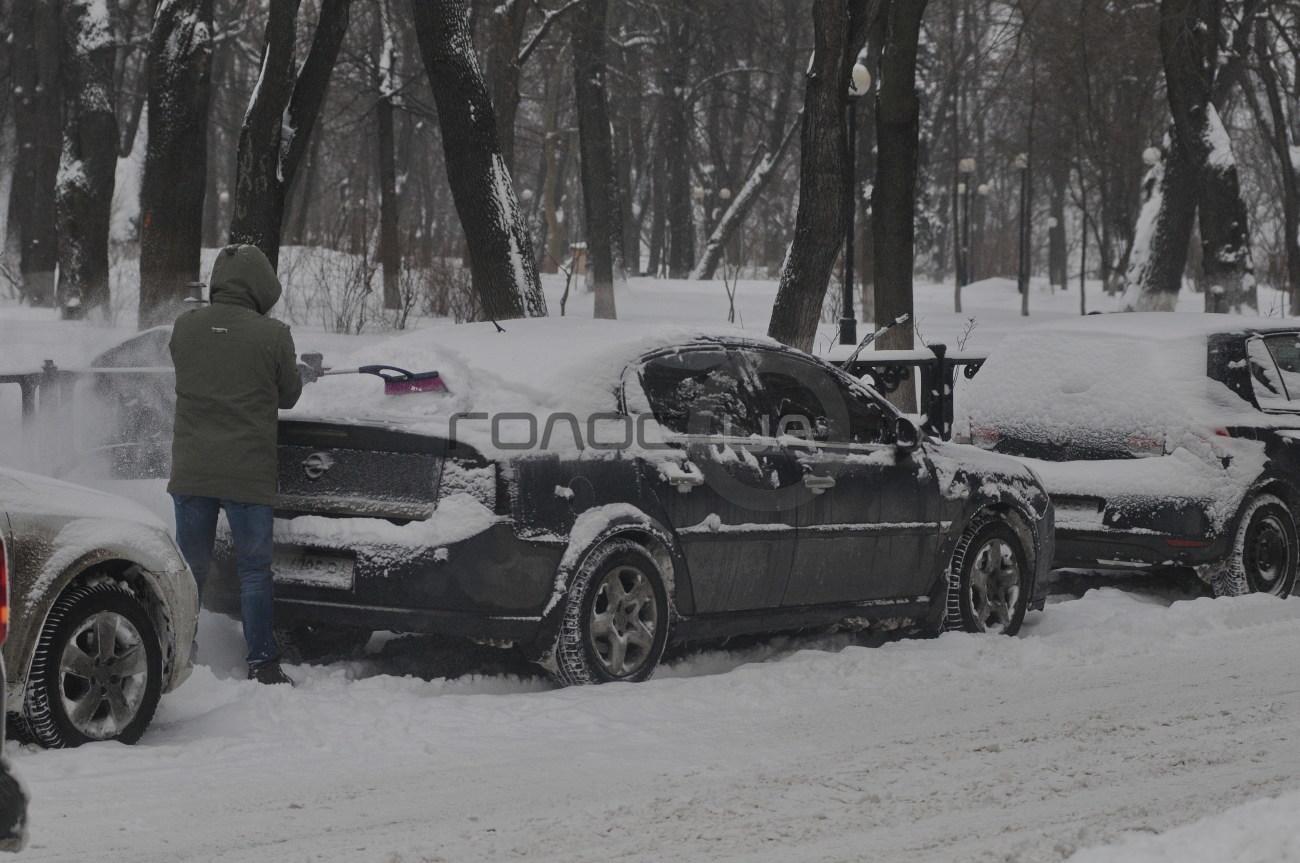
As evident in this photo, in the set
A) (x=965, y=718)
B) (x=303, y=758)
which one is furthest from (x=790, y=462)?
(x=303, y=758)

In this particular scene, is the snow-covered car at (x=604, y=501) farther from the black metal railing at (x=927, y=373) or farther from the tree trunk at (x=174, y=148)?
the tree trunk at (x=174, y=148)

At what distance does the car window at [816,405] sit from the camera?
7.62 m

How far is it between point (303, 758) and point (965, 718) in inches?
102

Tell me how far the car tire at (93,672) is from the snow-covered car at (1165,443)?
5862 millimetres

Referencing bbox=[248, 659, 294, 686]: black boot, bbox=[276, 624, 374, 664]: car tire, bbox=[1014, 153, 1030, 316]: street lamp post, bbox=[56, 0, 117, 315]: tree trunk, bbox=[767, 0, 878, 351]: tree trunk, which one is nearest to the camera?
bbox=[248, 659, 294, 686]: black boot

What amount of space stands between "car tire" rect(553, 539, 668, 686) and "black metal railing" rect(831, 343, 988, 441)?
741 cm

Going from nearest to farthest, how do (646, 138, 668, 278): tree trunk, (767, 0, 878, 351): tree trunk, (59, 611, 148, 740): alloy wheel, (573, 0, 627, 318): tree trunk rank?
(59, 611, 148, 740): alloy wheel < (767, 0, 878, 351): tree trunk < (573, 0, 627, 318): tree trunk < (646, 138, 668, 278): tree trunk

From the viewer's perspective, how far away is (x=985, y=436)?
10273 millimetres

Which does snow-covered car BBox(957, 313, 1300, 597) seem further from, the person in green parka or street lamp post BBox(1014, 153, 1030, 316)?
street lamp post BBox(1014, 153, 1030, 316)

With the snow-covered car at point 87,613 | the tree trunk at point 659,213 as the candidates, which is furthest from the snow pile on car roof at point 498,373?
the tree trunk at point 659,213

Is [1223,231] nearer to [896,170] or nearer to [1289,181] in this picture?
[896,170]

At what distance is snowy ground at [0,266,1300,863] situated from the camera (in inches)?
181

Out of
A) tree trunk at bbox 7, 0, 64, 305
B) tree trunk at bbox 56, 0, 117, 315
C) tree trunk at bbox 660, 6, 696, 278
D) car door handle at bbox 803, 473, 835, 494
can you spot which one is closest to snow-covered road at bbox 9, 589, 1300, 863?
car door handle at bbox 803, 473, 835, 494

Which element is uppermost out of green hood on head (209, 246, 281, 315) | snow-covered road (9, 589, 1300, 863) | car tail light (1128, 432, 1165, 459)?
green hood on head (209, 246, 281, 315)
